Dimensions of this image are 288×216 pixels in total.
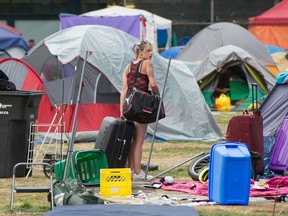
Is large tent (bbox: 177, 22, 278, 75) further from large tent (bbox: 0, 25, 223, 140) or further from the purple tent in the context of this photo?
large tent (bbox: 0, 25, 223, 140)

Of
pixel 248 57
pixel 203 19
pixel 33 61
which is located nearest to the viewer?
pixel 33 61

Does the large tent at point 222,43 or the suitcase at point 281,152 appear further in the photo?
the large tent at point 222,43

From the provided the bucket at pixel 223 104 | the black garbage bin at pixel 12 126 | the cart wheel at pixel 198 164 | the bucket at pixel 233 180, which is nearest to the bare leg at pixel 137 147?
the cart wheel at pixel 198 164

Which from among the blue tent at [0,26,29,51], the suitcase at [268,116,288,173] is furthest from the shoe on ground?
the blue tent at [0,26,29,51]

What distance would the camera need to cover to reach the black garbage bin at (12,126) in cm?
1274

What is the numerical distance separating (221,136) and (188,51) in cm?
1198

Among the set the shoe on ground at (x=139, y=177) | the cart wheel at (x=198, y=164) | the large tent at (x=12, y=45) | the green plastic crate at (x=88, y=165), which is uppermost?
the green plastic crate at (x=88, y=165)

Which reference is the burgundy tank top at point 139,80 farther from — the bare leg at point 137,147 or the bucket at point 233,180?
the bucket at point 233,180

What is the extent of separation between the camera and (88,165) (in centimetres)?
1176

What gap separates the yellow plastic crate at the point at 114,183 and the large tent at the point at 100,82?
6.61 m

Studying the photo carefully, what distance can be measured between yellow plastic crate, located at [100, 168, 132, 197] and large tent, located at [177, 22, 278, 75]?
62.7 ft

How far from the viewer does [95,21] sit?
29.8m

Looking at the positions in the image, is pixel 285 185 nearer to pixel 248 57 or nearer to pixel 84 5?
pixel 248 57

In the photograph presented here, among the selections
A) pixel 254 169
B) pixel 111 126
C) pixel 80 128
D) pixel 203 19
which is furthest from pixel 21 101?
pixel 203 19
